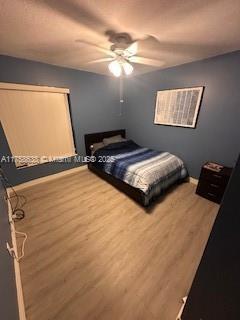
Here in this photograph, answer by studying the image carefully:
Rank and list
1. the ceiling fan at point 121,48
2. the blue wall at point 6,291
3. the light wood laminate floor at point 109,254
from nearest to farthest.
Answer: the blue wall at point 6,291, the light wood laminate floor at point 109,254, the ceiling fan at point 121,48

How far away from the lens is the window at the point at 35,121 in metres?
2.46

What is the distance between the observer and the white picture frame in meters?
2.74

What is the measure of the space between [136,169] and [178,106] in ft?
5.55

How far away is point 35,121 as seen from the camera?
276 cm

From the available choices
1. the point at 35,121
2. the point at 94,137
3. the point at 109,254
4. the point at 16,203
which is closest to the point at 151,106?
the point at 94,137

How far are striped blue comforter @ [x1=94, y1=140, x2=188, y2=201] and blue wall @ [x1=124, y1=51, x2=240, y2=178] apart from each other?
40 centimetres

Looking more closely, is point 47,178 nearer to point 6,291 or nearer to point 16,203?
point 16,203

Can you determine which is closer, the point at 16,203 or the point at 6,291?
the point at 6,291

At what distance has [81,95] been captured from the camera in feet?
10.8

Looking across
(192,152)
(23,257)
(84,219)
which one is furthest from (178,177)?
(23,257)

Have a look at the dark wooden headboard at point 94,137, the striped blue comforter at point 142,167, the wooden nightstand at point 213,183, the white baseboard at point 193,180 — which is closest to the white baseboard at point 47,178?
the dark wooden headboard at point 94,137

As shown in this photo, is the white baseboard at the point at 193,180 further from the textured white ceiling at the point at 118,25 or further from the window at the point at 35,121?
the window at the point at 35,121

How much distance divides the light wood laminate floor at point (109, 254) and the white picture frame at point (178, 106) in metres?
1.51

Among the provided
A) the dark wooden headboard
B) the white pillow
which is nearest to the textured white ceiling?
the dark wooden headboard
